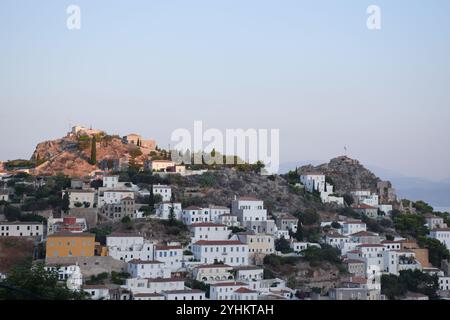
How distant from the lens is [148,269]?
66.5ft

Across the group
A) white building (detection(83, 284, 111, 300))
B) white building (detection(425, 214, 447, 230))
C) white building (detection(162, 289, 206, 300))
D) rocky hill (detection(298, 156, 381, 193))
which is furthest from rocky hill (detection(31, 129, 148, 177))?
white building (detection(162, 289, 206, 300))

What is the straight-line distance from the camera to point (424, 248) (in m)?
27.2

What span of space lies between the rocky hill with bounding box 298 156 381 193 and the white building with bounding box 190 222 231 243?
12.8m

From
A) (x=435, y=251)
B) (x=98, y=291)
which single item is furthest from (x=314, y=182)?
(x=98, y=291)

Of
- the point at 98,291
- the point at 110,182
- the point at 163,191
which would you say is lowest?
the point at 98,291

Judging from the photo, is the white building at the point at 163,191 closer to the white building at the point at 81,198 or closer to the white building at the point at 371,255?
the white building at the point at 81,198

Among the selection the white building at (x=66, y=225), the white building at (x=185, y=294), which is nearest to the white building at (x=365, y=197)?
the white building at (x=66, y=225)

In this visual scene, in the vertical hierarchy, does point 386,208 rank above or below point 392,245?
above

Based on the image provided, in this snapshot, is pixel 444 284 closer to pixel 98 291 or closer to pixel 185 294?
pixel 185 294

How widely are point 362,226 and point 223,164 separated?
31.6 ft

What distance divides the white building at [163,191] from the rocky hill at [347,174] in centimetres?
1001

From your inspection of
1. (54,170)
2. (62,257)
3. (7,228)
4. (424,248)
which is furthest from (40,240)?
(424,248)

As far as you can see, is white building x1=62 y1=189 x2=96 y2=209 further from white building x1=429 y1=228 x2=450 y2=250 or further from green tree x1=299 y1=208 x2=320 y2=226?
white building x1=429 y1=228 x2=450 y2=250

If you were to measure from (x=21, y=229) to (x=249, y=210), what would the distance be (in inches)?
322
